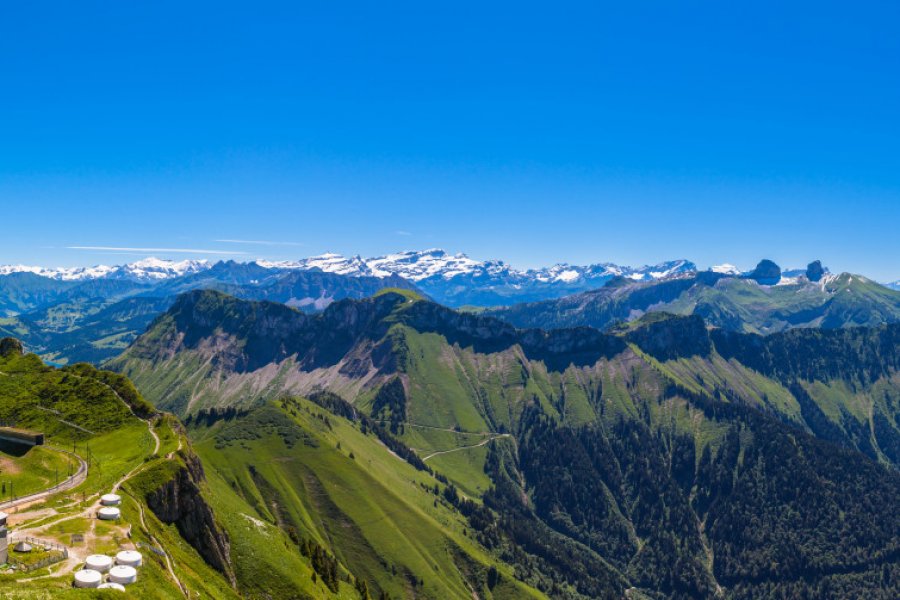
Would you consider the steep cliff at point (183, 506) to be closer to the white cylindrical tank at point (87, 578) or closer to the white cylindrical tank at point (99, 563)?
the white cylindrical tank at point (99, 563)

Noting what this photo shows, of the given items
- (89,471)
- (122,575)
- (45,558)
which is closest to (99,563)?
(122,575)

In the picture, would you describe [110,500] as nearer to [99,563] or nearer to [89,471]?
[99,563]

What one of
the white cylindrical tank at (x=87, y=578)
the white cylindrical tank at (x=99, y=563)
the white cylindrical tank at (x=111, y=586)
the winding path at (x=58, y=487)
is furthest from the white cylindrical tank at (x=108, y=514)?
the white cylindrical tank at (x=111, y=586)

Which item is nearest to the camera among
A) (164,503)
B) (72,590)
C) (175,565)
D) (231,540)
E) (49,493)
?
(72,590)

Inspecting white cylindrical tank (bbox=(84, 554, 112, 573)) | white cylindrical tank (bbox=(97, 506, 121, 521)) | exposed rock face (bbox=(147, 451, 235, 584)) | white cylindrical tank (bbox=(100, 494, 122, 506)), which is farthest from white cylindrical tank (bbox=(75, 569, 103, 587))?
exposed rock face (bbox=(147, 451, 235, 584))

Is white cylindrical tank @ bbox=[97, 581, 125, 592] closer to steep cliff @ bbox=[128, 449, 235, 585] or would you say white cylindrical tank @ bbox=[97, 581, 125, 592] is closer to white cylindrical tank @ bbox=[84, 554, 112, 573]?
white cylindrical tank @ bbox=[84, 554, 112, 573]

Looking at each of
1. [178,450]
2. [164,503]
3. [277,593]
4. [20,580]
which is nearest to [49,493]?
[164,503]

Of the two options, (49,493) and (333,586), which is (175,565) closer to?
(49,493)
